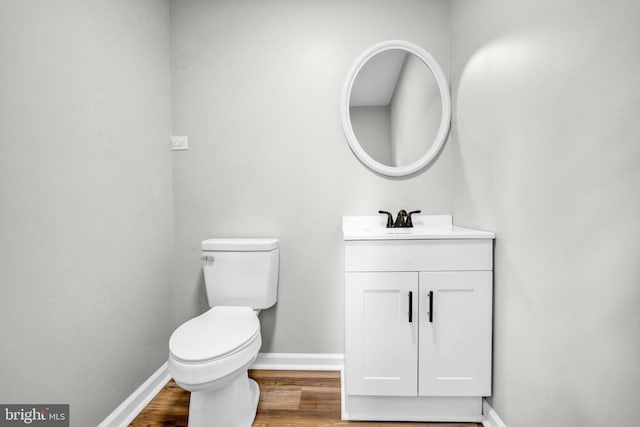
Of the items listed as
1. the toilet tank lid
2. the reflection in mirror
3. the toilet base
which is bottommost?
the toilet base

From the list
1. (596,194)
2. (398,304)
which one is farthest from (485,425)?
(596,194)

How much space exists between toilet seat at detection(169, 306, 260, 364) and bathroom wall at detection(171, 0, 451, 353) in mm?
428

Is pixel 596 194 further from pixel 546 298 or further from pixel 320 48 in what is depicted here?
pixel 320 48

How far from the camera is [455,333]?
133 cm

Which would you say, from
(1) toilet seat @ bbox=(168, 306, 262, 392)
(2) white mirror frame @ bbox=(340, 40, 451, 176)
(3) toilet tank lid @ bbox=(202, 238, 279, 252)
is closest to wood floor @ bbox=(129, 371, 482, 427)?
(1) toilet seat @ bbox=(168, 306, 262, 392)

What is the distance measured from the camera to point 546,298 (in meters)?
0.99

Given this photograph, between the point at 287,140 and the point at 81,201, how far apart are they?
1.06 m

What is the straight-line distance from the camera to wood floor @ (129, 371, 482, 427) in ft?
4.55

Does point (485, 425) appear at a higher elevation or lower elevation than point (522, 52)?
lower

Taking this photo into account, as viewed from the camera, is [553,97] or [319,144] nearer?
[553,97]

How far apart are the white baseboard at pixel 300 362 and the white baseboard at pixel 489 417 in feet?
2.54

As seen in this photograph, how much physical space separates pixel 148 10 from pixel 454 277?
209 cm
